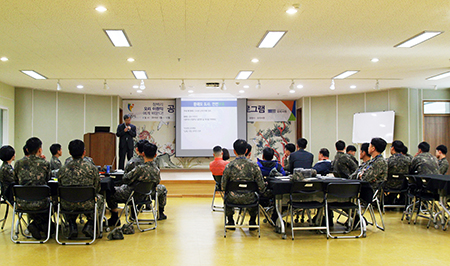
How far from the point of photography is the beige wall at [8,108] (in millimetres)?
9578

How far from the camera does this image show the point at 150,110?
43.7 ft

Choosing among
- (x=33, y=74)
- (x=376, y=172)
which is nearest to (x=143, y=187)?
(x=376, y=172)

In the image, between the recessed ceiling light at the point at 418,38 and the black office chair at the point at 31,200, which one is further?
the recessed ceiling light at the point at 418,38

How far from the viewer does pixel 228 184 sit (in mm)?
4512

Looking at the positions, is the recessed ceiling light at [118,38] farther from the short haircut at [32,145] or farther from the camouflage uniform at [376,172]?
the camouflage uniform at [376,172]

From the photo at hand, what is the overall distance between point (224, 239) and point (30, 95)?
8.91 meters

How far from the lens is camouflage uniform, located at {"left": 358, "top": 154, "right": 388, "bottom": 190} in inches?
189

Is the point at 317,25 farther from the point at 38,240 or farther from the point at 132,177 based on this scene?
the point at 38,240

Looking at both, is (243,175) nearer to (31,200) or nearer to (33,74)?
(31,200)

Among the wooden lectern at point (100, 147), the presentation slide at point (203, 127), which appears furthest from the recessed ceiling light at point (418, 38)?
the presentation slide at point (203, 127)

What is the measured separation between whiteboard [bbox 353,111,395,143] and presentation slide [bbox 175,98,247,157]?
3905 mm

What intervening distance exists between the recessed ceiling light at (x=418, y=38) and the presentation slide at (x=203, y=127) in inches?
295

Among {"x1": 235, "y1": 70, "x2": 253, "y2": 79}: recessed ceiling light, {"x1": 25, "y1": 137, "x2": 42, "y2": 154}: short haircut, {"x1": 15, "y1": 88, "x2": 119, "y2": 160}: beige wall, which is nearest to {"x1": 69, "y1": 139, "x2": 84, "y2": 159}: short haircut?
{"x1": 25, "y1": 137, "x2": 42, "y2": 154}: short haircut

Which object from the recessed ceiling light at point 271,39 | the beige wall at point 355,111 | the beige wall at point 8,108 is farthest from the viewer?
the beige wall at point 355,111
